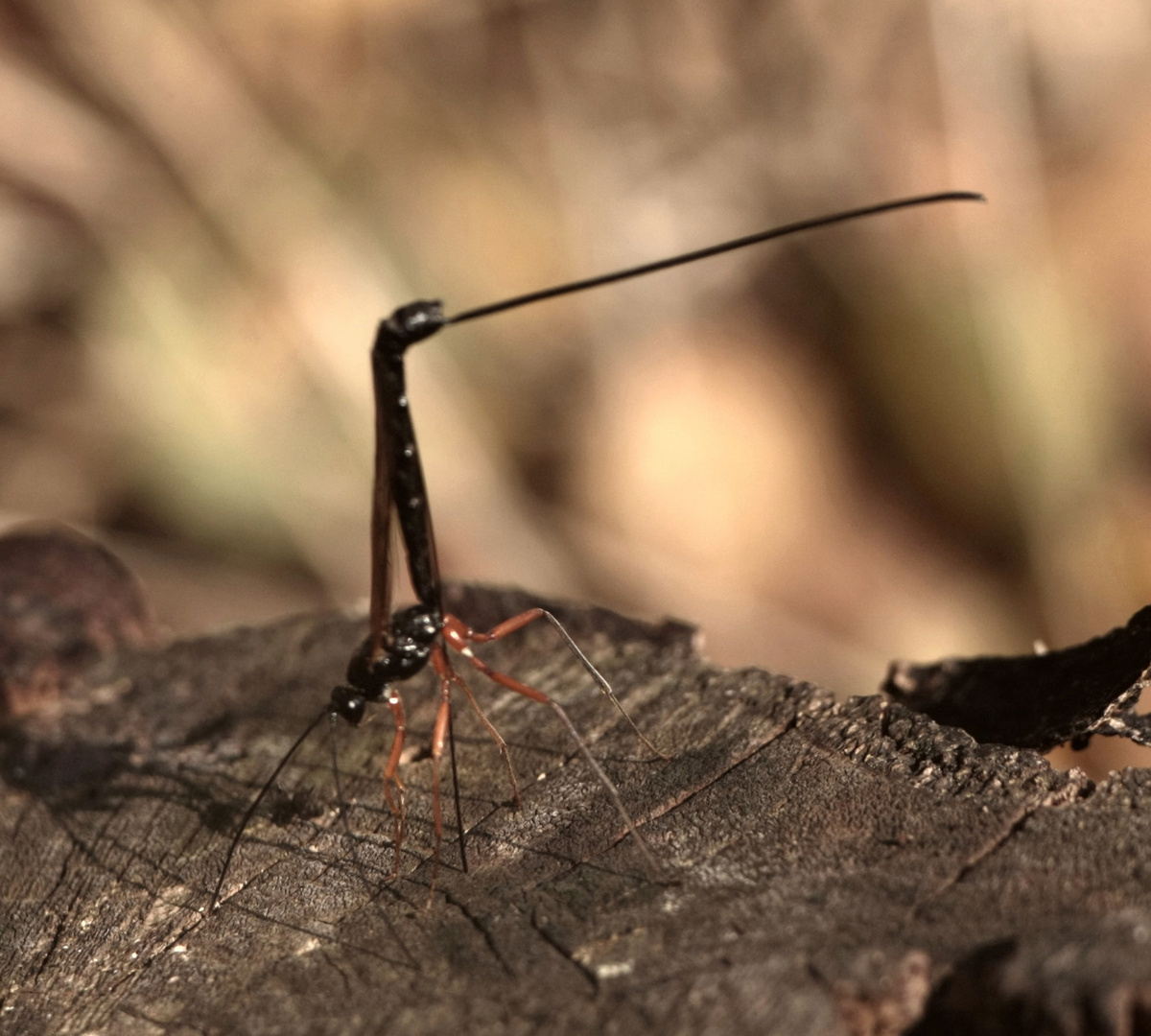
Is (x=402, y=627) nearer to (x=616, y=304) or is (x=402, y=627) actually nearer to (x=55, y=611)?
(x=55, y=611)

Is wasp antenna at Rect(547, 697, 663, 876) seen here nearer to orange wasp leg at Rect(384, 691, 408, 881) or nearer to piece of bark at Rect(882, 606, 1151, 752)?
orange wasp leg at Rect(384, 691, 408, 881)

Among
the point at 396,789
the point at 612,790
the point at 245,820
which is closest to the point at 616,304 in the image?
the point at 396,789

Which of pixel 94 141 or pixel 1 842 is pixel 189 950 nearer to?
pixel 1 842

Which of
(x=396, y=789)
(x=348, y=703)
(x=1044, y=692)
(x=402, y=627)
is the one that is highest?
(x=402, y=627)

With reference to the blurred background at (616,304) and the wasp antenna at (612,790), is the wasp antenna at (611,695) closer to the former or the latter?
the wasp antenna at (612,790)

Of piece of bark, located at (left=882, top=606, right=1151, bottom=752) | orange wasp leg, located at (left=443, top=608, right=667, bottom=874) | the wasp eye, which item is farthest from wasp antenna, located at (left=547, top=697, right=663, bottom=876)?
piece of bark, located at (left=882, top=606, right=1151, bottom=752)

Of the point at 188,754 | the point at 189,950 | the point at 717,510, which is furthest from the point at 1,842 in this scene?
the point at 717,510

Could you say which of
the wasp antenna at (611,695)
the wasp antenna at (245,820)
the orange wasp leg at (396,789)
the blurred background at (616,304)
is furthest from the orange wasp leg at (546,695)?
the blurred background at (616,304)
